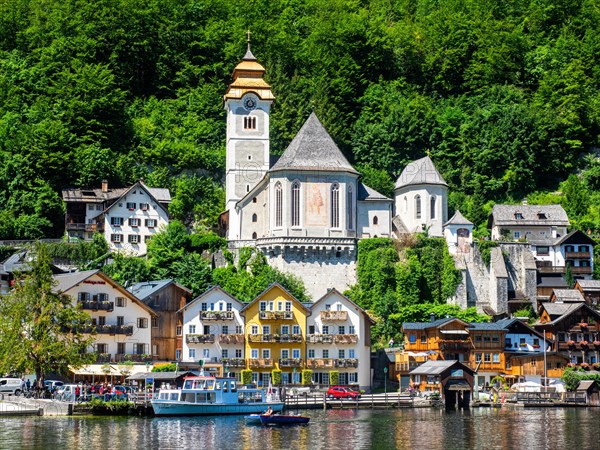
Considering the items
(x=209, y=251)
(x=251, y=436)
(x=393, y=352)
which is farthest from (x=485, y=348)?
(x=251, y=436)

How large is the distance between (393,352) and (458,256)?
1148 cm

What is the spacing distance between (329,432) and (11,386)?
24.7 metres

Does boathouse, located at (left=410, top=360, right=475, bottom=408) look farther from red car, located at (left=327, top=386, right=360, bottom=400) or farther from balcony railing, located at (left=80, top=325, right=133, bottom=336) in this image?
balcony railing, located at (left=80, top=325, right=133, bottom=336)

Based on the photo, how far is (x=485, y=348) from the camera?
9450 cm

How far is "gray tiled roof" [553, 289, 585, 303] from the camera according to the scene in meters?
99.6

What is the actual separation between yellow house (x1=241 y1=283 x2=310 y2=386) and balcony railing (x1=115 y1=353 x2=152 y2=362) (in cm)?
766

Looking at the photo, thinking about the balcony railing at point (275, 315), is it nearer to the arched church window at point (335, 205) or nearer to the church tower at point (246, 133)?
the arched church window at point (335, 205)

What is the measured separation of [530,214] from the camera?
10906 cm

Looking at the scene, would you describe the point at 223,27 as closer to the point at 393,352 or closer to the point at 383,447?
the point at 393,352

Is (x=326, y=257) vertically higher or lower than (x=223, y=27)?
lower

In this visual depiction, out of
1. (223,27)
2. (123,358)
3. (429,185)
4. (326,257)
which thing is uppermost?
(223,27)

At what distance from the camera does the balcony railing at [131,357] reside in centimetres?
8825

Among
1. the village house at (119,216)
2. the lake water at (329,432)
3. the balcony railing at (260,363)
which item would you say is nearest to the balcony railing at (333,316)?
the balcony railing at (260,363)

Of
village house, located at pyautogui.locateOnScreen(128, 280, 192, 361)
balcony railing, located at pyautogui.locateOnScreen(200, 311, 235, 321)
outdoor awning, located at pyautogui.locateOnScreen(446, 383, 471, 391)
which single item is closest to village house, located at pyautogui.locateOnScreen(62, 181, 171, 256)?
village house, located at pyautogui.locateOnScreen(128, 280, 192, 361)
